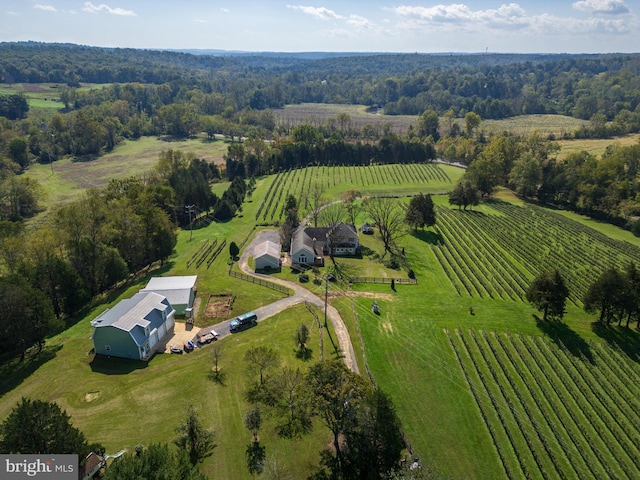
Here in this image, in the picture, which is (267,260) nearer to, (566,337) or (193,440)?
(193,440)

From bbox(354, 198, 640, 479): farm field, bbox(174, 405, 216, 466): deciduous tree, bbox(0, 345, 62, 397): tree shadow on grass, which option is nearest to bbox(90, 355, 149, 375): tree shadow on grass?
bbox(0, 345, 62, 397): tree shadow on grass

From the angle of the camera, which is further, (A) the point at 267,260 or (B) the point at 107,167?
(B) the point at 107,167

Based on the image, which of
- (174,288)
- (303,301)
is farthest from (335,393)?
(174,288)

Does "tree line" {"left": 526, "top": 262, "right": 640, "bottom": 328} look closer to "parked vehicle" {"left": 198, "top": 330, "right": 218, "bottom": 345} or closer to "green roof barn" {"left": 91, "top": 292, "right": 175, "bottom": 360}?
"parked vehicle" {"left": 198, "top": 330, "right": 218, "bottom": 345}

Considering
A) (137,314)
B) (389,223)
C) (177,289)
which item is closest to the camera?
(137,314)

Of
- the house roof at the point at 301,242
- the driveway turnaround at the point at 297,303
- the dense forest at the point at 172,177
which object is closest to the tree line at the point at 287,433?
the driveway turnaround at the point at 297,303

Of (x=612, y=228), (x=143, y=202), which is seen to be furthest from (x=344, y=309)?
(x=612, y=228)

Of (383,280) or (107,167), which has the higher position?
(383,280)
